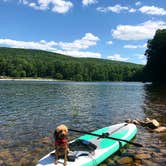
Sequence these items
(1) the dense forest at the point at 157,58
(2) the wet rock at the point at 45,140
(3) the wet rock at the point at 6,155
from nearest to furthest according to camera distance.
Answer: (3) the wet rock at the point at 6,155, (2) the wet rock at the point at 45,140, (1) the dense forest at the point at 157,58

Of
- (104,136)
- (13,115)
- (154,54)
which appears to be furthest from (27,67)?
(104,136)

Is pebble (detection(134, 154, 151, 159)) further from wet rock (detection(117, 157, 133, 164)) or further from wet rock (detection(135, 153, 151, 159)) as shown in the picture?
wet rock (detection(117, 157, 133, 164))

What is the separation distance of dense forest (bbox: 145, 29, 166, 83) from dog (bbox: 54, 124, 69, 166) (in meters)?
72.8

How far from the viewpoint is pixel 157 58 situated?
81312mm

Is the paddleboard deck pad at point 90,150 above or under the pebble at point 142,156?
above

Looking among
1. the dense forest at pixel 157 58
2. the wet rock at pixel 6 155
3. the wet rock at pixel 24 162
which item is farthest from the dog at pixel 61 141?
the dense forest at pixel 157 58

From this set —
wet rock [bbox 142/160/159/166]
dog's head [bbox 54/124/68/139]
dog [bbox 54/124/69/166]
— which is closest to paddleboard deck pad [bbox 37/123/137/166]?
dog [bbox 54/124/69/166]

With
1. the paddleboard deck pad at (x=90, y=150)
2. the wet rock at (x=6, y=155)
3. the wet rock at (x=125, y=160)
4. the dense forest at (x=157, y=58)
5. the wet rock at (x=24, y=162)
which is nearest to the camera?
the paddleboard deck pad at (x=90, y=150)

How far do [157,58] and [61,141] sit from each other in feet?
245

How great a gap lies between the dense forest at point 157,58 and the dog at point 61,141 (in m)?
72.8

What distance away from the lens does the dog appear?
33.7 ft

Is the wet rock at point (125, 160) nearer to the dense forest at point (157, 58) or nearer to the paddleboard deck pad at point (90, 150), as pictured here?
the paddleboard deck pad at point (90, 150)

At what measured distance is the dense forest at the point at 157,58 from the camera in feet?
262

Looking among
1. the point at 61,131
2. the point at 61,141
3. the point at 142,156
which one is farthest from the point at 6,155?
the point at 142,156
